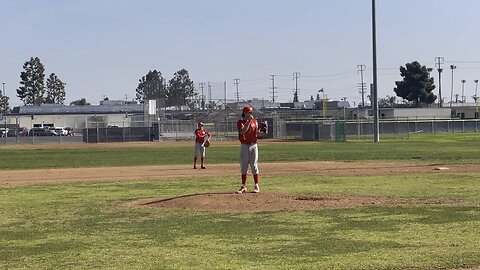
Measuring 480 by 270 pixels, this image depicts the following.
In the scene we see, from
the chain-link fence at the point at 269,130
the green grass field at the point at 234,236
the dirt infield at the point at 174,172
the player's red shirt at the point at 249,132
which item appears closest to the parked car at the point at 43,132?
the chain-link fence at the point at 269,130

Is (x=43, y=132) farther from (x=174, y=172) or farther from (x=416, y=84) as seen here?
(x=416, y=84)

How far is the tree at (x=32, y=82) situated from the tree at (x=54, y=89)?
499 inches

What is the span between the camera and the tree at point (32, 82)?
164750 millimetres

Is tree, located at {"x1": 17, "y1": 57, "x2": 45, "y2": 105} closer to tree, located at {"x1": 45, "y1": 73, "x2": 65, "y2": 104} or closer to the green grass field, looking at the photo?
tree, located at {"x1": 45, "y1": 73, "x2": 65, "y2": 104}

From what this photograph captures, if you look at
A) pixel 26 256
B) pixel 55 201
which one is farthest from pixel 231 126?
pixel 26 256

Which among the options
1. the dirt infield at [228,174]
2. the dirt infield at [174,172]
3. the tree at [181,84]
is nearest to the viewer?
the dirt infield at [228,174]

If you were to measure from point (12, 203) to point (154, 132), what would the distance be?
5898 cm

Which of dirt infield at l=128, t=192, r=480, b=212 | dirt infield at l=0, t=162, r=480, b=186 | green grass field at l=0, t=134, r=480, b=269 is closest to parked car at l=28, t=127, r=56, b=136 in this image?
dirt infield at l=0, t=162, r=480, b=186

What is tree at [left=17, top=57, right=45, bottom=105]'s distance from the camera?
541 feet

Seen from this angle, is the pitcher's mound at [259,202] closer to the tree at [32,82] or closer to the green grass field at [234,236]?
the green grass field at [234,236]

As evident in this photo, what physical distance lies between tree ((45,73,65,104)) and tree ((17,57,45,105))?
1268cm

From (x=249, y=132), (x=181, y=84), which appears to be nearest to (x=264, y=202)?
(x=249, y=132)

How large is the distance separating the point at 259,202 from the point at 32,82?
523ft

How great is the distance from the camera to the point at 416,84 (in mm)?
139375
